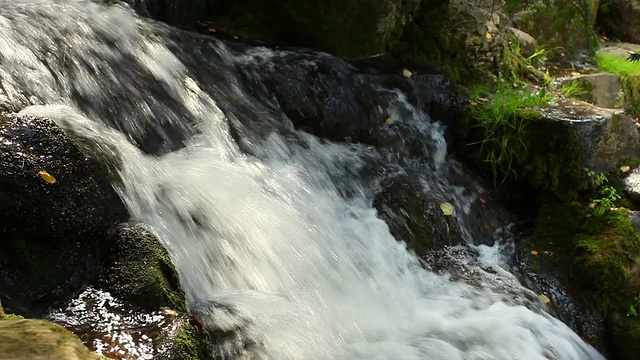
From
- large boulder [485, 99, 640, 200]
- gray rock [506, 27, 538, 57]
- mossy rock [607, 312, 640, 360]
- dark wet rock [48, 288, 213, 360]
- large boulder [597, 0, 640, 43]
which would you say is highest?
large boulder [597, 0, 640, 43]

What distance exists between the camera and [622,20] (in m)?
A: 9.69

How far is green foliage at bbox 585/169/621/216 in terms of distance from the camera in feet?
16.8

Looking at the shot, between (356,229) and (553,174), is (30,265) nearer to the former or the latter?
(356,229)

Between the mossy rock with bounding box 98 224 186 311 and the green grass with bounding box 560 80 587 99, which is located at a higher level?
the green grass with bounding box 560 80 587 99

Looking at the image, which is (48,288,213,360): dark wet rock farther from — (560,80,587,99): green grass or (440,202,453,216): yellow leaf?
(560,80,587,99): green grass

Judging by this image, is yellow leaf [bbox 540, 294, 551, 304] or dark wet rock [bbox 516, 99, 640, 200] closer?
yellow leaf [bbox 540, 294, 551, 304]

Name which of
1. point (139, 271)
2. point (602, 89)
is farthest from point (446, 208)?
point (602, 89)

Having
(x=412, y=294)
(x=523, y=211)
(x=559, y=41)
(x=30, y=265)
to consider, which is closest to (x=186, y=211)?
(x=30, y=265)

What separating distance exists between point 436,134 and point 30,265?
3.85 m

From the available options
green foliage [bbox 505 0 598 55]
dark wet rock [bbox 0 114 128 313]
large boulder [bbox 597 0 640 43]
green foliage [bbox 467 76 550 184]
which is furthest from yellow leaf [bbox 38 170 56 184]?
large boulder [bbox 597 0 640 43]

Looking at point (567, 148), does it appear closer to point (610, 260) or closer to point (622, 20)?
point (610, 260)

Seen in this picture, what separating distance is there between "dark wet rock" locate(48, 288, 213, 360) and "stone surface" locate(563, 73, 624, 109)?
5846 millimetres

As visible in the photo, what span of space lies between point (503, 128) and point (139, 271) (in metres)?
3.82

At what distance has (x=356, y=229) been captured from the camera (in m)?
4.28
